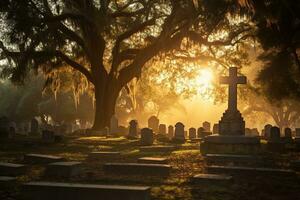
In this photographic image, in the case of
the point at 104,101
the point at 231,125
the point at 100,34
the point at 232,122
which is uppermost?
the point at 100,34

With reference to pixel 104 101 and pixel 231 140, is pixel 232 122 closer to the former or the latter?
pixel 231 140

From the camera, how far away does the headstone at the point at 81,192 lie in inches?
245

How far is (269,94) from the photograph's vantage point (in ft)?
70.9

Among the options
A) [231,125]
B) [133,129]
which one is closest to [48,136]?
[133,129]

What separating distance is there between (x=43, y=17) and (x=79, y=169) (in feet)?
41.1

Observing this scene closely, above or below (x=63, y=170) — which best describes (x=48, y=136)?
above

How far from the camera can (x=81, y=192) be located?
6434 mm

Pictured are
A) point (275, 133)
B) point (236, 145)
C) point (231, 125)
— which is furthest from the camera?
point (275, 133)

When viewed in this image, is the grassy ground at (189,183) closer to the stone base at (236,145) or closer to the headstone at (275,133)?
the stone base at (236,145)

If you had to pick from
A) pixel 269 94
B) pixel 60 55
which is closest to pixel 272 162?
pixel 269 94

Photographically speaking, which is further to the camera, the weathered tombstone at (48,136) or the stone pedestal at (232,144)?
the weathered tombstone at (48,136)

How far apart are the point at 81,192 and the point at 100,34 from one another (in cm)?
1801

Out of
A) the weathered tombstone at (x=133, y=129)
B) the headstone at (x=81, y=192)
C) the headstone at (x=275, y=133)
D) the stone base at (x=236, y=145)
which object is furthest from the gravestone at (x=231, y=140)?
the weathered tombstone at (x=133, y=129)

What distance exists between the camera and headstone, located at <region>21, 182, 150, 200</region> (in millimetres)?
6215
